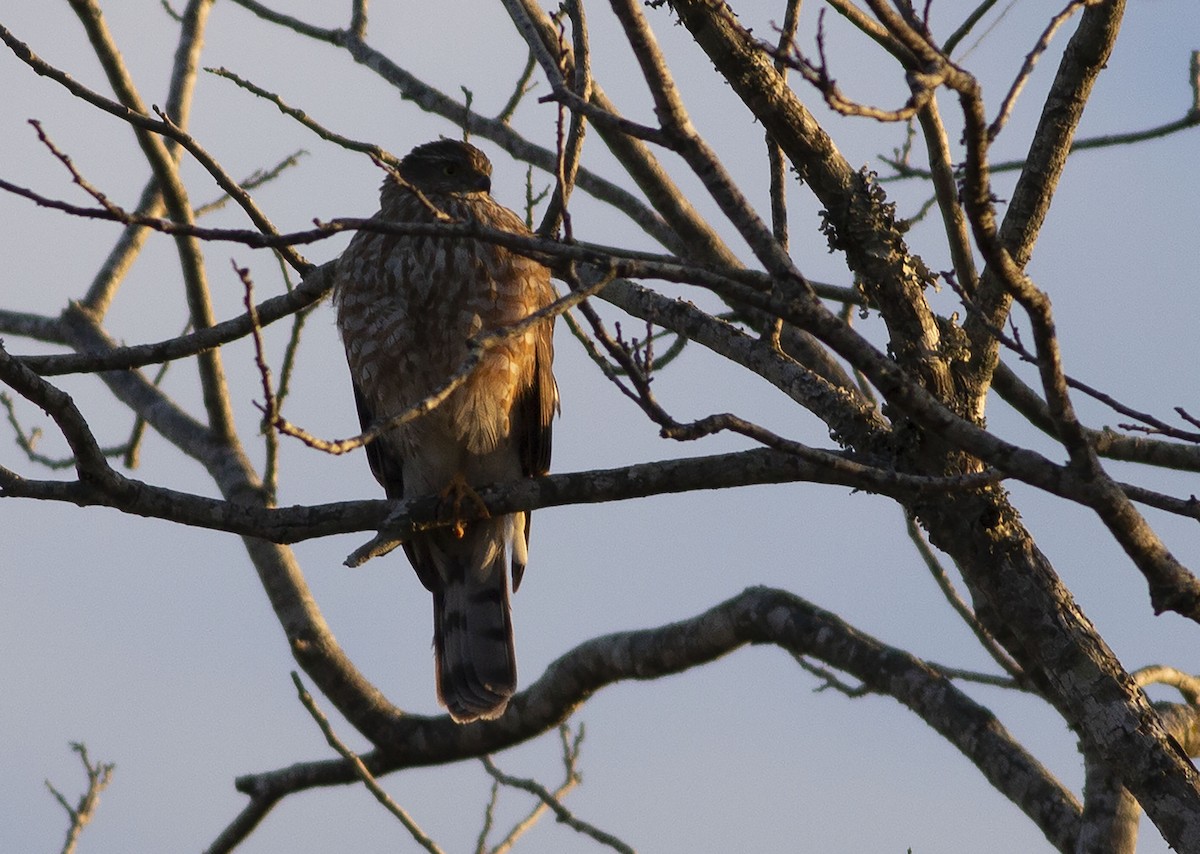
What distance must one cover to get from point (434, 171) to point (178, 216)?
3.80 feet

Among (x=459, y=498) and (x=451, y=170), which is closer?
(x=459, y=498)

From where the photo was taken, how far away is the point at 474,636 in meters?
5.74

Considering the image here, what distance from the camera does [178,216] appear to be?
5.06 m

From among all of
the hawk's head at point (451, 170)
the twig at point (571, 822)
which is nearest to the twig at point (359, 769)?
the twig at point (571, 822)

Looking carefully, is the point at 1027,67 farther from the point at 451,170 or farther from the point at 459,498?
the point at 451,170

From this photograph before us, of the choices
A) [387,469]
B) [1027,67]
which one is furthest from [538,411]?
[1027,67]

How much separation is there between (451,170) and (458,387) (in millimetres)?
1411

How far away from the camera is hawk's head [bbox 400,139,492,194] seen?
18.9ft

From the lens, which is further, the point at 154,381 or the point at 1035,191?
the point at 154,381

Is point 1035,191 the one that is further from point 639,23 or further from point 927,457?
point 639,23

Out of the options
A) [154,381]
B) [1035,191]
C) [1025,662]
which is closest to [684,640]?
[1025,662]

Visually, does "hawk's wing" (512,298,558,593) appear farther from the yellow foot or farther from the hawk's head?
the hawk's head

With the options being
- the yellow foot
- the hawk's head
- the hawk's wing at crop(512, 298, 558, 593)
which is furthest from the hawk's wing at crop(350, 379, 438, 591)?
the hawk's head

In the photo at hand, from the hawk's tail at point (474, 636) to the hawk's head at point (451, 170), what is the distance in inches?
57.5
